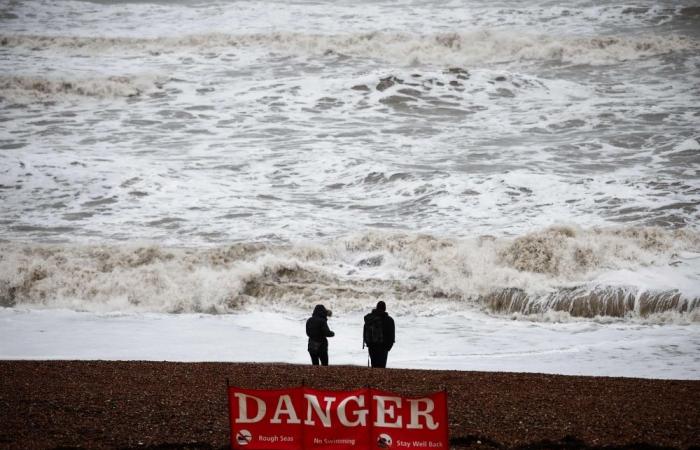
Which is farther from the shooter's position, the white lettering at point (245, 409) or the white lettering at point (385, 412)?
the white lettering at point (245, 409)

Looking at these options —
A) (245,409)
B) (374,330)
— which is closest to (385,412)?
(245,409)

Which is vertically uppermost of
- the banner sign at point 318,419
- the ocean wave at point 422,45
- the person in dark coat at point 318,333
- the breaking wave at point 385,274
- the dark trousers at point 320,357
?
the ocean wave at point 422,45

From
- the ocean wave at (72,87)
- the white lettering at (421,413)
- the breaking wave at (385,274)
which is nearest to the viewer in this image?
the white lettering at (421,413)

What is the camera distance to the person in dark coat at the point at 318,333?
1091cm

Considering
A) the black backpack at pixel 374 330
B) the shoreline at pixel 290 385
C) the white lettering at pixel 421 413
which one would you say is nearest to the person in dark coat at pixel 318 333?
the shoreline at pixel 290 385

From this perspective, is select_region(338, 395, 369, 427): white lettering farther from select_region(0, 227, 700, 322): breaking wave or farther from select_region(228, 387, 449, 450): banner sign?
select_region(0, 227, 700, 322): breaking wave

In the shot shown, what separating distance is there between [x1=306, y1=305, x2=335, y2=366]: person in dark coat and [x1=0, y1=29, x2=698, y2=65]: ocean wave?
28452 mm

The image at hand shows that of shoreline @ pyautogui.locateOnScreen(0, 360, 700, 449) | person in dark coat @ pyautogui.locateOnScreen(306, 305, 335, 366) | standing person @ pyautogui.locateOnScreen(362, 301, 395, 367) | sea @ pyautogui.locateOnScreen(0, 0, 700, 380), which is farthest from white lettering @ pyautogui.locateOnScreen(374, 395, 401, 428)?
sea @ pyautogui.locateOnScreen(0, 0, 700, 380)

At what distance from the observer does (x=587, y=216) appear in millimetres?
19109

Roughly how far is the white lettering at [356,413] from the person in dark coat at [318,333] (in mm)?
4690

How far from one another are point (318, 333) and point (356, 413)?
15.8 feet

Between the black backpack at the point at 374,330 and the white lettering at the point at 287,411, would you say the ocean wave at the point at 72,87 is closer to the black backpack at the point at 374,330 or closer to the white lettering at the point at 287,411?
the black backpack at the point at 374,330

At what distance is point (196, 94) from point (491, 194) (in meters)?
16.1

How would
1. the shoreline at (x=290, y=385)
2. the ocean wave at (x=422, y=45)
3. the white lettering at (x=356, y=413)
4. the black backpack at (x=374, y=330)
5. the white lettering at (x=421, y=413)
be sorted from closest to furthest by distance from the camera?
the white lettering at (x=421, y=413) → the white lettering at (x=356, y=413) → the shoreline at (x=290, y=385) → the black backpack at (x=374, y=330) → the ocean wave at (x=422, y=45)
